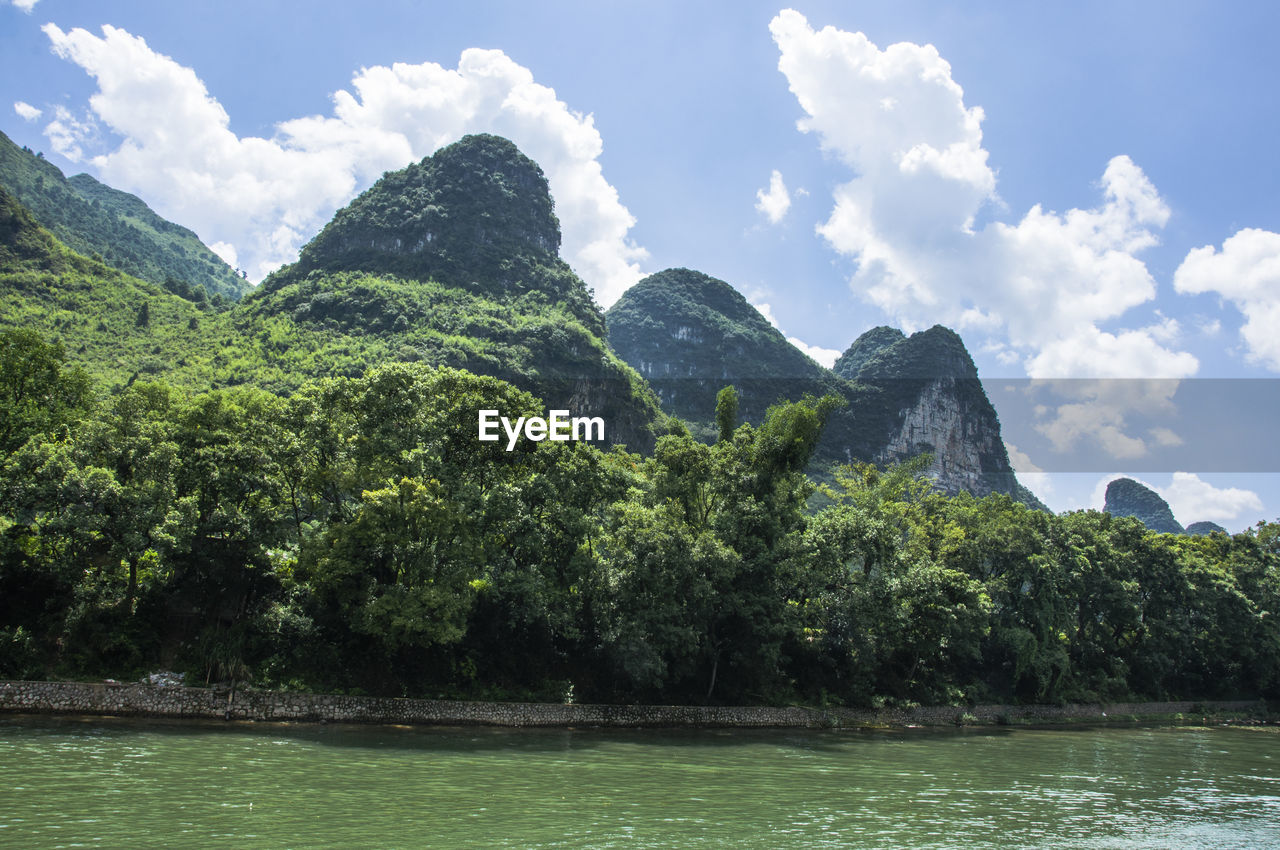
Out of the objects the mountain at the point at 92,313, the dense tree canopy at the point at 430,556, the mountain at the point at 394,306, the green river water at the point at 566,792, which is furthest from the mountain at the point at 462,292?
the green river water at the point at 566,792

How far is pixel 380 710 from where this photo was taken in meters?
30.3

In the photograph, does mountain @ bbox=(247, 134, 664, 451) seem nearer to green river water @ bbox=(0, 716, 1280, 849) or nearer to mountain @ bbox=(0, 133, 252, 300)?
mountain @ bbox=(0, 133, 252, 300)

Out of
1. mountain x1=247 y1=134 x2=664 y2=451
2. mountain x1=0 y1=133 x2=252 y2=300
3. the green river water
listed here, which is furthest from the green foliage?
mountain x1=0 y1=133 x2=252 y2=300

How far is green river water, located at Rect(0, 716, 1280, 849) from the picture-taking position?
14.8 meters

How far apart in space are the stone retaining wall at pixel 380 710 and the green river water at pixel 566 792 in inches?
46.6

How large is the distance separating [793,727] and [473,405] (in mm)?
22941

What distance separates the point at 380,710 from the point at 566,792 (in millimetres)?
13818

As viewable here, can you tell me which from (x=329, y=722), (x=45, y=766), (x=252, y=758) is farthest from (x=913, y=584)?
(x=45, y=766)

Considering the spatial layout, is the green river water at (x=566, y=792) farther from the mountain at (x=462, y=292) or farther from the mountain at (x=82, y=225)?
the mountain at (x=82, y=225)

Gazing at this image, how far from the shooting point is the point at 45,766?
18.1 meters

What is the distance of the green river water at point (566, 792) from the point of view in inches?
582

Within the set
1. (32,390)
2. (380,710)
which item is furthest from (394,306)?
(380,710)

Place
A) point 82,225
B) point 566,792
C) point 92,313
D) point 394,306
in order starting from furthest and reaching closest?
point 82,225
point 394,306
point 92,313
point 566,792

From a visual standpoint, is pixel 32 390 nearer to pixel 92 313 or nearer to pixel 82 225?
pixel 92 313
